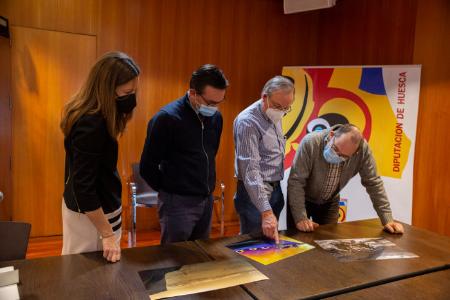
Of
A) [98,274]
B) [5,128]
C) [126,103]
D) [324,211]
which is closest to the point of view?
[98,274]

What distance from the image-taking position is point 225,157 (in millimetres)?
4559

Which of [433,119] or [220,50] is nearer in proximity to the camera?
[433,119]

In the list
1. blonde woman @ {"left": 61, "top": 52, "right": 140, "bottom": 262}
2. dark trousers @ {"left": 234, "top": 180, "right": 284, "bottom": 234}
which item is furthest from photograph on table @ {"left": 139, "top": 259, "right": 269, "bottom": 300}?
dark trousers @ {"left": 234, "top": 180, "right": 284, "bottom": 234}

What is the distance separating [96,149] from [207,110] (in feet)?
2.30

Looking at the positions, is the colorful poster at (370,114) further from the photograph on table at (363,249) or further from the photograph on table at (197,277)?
the photograph on table at (197,277)

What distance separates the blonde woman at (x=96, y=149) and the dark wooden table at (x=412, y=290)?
87 cm

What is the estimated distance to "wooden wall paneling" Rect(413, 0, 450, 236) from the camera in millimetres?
3506

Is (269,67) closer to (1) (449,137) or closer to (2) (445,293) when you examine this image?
(1) (449,137)

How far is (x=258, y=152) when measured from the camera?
2092mm

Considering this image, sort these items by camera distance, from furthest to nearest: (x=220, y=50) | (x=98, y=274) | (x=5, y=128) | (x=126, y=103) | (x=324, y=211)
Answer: (x=220, y=50) < (x=5, y=128) < (x=324, y=211) < (x=126, y=103) < (x=98, y=274)

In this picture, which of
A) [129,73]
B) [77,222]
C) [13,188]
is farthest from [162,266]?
[13,188]

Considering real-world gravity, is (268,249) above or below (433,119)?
below

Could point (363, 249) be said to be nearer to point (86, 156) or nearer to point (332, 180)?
point (332, 180)

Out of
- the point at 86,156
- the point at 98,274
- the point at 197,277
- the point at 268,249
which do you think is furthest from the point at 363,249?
the point at 86,156
